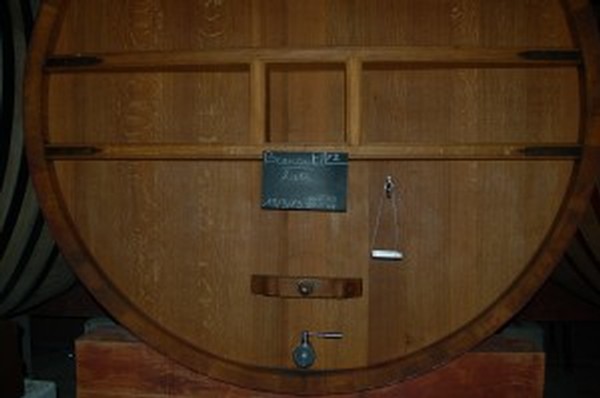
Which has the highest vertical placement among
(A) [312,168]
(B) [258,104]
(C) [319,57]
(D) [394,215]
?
(C) [319,57]

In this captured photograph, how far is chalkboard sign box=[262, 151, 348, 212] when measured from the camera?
4.44 ft

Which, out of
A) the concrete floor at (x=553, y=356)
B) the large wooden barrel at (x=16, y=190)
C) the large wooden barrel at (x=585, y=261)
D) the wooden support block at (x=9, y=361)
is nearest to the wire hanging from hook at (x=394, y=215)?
the large wooden barrel at (x=585, y=261)

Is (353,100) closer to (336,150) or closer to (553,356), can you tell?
(336,150)

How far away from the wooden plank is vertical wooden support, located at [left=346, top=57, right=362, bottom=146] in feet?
0.07

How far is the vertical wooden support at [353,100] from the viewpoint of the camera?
134 cm

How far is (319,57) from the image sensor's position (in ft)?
→ 4.40

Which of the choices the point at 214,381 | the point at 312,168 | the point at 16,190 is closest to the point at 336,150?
the point at 312,168

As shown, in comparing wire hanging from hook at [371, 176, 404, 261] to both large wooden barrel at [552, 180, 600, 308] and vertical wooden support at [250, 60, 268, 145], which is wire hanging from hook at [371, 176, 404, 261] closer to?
vertical wooden support at [250, 60, 268, 145]

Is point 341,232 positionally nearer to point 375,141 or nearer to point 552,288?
point 375,141

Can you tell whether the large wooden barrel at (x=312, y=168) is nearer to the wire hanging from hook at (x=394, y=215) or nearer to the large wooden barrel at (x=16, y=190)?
the wire hanging from hook at (x=394, y=215)

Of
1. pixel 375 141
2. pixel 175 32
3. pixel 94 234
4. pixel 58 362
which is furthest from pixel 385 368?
pixel 58 362

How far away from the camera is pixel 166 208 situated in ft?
4.72

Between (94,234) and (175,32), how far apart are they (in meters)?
0.55

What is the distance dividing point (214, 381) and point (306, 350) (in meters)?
0.25
